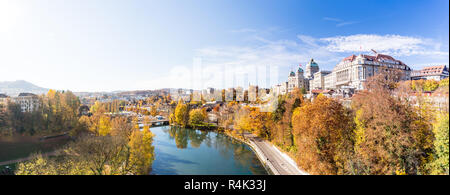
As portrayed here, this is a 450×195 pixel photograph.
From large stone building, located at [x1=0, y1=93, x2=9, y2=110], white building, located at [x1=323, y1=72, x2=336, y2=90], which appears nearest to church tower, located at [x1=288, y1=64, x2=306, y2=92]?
white building, located at [x1=323, y1=72, x2=336, y2=90]

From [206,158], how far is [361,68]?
5.22 meters

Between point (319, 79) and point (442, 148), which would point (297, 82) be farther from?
point (442, 148)

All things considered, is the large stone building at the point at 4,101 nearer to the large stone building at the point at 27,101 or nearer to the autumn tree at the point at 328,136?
the large stone building at the point at 27,101

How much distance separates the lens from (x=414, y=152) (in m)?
2.21

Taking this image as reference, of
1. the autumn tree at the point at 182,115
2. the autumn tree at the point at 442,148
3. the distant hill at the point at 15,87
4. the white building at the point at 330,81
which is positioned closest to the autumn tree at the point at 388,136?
the autumn tree at the point at 442,148

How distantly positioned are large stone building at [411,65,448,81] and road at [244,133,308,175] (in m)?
2.76

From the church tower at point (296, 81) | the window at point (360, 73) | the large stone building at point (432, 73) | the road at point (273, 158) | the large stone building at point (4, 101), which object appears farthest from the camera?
the church tower at point (296, 81)

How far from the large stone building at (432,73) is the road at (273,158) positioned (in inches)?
109

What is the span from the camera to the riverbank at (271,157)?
13.7 feet

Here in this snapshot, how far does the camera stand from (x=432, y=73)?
2.60 metres

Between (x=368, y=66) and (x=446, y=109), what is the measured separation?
1527mm

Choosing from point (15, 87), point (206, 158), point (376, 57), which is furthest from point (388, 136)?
point (15, 87)

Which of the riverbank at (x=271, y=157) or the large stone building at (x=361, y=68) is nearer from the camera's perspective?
the large stone building at (x=361, y=68)
